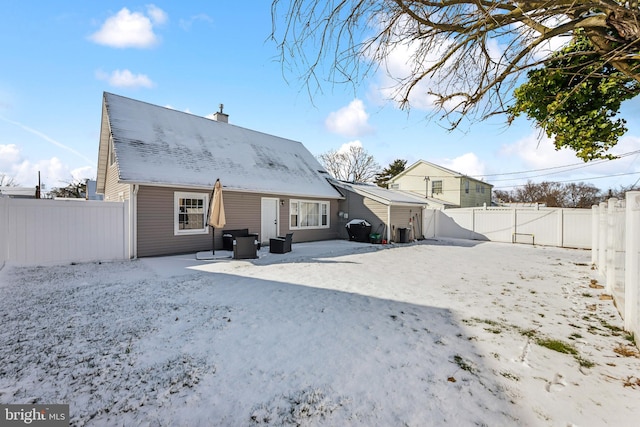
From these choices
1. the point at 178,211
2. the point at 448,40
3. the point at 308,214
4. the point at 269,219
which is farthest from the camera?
the point at 308,214

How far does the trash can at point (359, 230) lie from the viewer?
14477 millimetres

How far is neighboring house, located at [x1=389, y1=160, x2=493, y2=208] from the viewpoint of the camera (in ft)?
79.6

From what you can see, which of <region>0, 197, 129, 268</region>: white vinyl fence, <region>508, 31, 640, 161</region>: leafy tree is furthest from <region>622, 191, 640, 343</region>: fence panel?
<region>0, 197, 129, 268</region>: white vinyl fence

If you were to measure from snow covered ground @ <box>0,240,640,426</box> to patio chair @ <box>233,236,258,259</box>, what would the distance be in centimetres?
289

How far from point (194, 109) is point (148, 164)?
17.8 ft

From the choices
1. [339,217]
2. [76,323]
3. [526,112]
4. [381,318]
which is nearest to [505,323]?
[381,318]

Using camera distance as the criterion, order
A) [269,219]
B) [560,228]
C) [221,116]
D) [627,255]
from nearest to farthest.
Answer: [627,255], [269,219], [560,228], [221,116]

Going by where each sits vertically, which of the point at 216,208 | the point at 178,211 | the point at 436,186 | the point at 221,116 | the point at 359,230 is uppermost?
the point at 221,116

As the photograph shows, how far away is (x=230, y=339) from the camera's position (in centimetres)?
353

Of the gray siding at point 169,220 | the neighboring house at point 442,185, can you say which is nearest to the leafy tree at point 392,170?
the neighboring house at point 442,185

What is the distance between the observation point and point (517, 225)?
15867mm

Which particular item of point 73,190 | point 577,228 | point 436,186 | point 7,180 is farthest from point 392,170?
point 7,180

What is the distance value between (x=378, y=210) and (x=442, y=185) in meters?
13.2

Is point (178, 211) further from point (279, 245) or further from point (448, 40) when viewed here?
point (448, 40)
